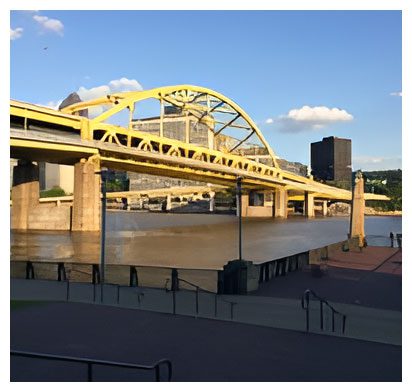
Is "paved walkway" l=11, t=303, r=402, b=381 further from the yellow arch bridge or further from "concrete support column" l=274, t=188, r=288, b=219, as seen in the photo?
"concrete support column" l=274, t=188, r=288, b=219

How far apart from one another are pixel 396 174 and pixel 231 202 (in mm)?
45473

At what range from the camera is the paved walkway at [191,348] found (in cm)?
623

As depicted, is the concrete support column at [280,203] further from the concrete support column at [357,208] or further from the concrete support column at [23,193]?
the concrete support column at [357,208]

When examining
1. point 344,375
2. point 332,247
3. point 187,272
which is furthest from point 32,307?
point 332,247

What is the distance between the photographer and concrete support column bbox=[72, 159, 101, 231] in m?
47.0

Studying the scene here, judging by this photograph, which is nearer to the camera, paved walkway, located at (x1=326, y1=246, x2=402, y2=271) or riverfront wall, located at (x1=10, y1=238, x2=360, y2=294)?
riverfront wall, located at (x1=10, y1=238, x2=360, y2=294)

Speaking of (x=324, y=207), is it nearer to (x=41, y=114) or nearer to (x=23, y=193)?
(x=23, y=193)

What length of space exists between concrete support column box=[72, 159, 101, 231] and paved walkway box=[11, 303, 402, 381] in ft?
125

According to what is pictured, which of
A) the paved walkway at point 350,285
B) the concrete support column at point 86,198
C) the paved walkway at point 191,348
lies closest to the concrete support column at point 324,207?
the concrete support column at point 86,198

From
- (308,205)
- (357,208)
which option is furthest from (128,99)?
(308,205)

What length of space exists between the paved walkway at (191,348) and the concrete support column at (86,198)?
125ft

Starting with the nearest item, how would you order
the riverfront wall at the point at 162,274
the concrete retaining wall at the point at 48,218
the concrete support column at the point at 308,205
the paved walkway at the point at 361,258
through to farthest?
the riverfront wall at the point at 162,274 → the paved walkway at the point at 361,258 → the concrete retaining wall at the point at 48,218 → the concrete support column at the point at 308,205

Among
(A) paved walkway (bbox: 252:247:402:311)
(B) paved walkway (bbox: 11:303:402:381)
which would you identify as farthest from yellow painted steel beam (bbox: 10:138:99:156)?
(B) paved walkway (bbox: 11:303:402:381)
